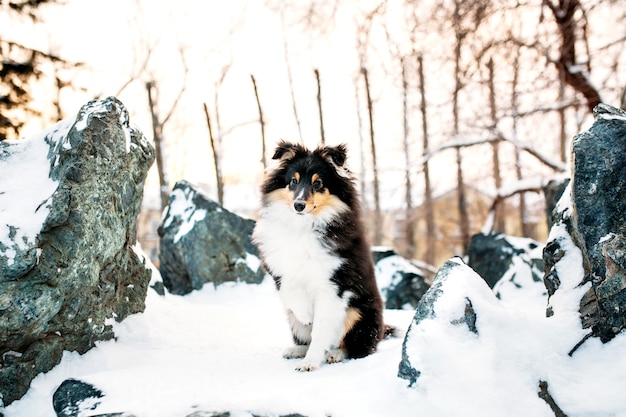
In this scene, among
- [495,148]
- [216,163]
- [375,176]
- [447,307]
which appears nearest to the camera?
[447,307]

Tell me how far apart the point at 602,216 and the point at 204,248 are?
638cm

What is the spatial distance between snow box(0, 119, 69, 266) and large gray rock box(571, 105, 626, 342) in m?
3.90

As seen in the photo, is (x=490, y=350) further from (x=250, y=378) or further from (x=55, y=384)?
(x=55, y=384)

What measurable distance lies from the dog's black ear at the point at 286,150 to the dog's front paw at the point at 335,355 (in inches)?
71.0

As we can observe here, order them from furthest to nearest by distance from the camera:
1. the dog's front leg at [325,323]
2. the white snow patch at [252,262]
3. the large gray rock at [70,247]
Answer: the white snow patch at [252,262] → the dog's front leg at [325,323] → the large gray rock at [70,247]

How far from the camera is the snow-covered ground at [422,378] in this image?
102 inches

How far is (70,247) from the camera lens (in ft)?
12.2

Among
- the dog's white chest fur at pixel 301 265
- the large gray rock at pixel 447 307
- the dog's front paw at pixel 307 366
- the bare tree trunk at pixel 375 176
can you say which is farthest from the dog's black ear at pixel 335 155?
the bare tree trunk at pixel 375 176

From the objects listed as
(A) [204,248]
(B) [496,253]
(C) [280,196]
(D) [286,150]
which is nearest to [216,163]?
(A) [204,248]

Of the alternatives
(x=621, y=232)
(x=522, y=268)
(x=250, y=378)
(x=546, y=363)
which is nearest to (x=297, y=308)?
(x=250, y=378)

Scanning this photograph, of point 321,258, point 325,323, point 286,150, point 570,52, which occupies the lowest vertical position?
point 325,323

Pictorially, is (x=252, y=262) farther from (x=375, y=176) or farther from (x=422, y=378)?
(x=375, y=176)

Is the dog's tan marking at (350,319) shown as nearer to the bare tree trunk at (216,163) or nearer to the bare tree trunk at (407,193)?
the bare tree trunk at (407,193)

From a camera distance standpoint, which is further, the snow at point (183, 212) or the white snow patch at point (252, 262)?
the snow at point (183, 212)
